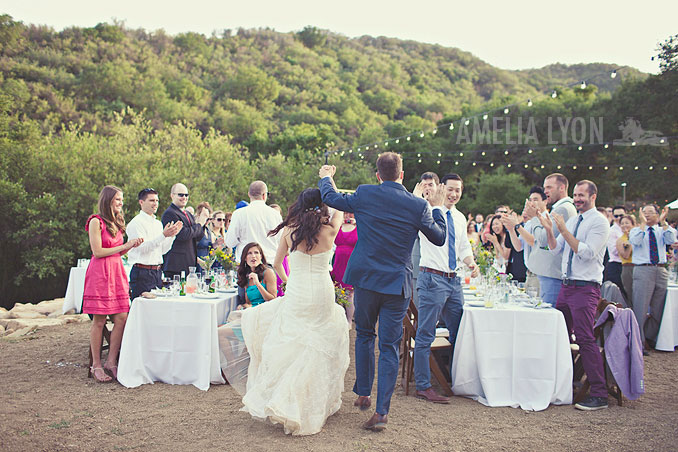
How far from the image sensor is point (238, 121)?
123 feet

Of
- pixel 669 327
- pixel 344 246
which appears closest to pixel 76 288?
pixel 344 246

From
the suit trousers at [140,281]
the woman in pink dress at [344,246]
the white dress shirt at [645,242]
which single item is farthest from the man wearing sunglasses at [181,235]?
the white dress shirt at [645,242]

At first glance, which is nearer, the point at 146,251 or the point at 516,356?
the point at 516,356

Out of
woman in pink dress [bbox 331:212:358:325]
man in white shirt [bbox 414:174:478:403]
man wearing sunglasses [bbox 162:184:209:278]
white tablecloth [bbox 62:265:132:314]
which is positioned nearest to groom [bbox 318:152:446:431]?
man in white shirt [bbox 414:174:478:403]

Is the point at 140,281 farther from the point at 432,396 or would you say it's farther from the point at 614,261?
the point at 614,261

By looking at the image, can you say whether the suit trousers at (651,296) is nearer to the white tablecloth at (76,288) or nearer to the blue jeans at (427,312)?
the blue jeans at (427,312)

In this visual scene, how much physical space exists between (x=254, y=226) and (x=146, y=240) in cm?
137

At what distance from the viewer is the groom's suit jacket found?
3.78 metres

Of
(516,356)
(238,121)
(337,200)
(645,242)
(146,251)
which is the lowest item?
(516,356)

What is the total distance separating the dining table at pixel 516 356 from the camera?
458 centimetres

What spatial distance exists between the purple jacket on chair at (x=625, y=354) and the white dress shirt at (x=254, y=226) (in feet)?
12.1

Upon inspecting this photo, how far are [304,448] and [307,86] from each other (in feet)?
155

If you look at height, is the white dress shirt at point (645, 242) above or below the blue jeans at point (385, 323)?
above

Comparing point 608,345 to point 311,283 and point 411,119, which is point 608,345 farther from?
point 411,119
